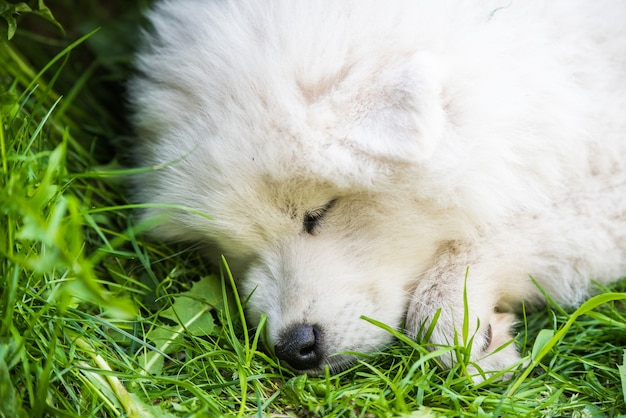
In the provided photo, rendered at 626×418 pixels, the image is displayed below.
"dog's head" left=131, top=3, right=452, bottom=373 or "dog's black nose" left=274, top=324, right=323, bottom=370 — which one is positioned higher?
"dog's head" left=131, top=3, right=452, bottom=373

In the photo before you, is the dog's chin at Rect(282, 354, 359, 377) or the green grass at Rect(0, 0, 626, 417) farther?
the dog's chin at Rect(282, 354, 359, 377)

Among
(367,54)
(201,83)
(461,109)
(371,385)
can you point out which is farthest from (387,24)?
(371,385)

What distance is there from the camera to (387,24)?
2326 millimetres

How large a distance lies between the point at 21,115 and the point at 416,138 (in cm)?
170

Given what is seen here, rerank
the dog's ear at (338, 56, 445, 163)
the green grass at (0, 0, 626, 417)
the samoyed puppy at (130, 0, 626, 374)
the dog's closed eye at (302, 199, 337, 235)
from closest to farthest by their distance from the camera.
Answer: the green grass at (0, 0, 626, 417), the dog's ear at (338, 56, 445, 163), the samoyed puppy at (130, 0, 626, 374), the dog's closed eye at (302, 199, 337, 235)

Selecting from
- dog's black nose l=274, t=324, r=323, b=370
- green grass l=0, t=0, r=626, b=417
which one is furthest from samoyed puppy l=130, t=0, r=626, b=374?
green grass l=0, t=0, r=626, b=417

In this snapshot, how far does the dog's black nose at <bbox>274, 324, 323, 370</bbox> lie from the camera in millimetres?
2273

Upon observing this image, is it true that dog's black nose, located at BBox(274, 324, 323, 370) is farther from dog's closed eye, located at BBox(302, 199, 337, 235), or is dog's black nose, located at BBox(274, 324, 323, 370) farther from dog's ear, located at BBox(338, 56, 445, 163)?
dog's ear, located at BBox(338, 56, 445, 163)

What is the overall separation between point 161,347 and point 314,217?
74 centimetres

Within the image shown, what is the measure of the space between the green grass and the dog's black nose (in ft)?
0.26

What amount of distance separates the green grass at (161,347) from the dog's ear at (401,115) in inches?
27.7

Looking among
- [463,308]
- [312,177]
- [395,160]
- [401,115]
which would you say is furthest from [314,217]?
[463,308]

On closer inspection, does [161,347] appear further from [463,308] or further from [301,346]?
[463,308]

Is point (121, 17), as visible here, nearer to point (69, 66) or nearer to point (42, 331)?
point (69, 66)
